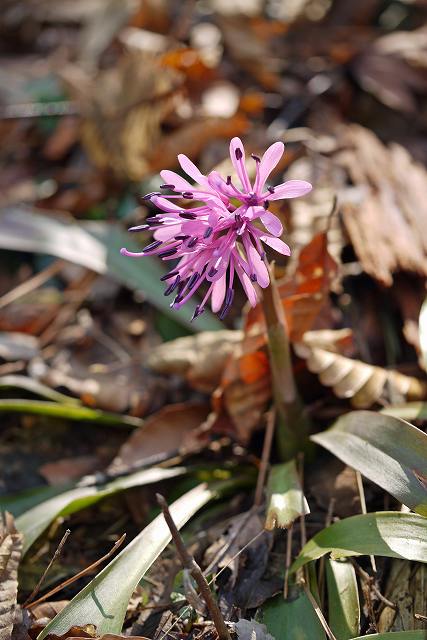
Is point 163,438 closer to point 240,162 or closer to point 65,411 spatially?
point 65,411

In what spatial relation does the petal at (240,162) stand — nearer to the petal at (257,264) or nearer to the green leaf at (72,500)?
the petal at (257,264)

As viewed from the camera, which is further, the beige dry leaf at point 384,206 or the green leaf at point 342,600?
the beige dry leaf at point 384,206

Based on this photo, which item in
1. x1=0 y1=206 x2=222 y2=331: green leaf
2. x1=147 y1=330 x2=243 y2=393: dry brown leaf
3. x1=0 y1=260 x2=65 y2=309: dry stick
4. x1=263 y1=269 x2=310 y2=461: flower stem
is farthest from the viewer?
x1=0 y1=260 x2=65 y2=309: dry stick

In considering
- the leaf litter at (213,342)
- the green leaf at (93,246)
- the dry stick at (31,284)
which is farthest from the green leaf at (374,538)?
the dry stick at (31,284)

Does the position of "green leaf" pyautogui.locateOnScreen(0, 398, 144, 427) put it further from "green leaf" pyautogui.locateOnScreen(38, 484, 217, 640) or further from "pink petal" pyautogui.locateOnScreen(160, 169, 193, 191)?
"pink petal" pyautogui.locateOnScreen(160, 169, 193, 191)

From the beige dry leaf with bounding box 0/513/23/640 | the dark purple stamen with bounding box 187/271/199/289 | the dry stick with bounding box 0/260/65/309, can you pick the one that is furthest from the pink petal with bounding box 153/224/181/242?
the dry stick with bounding box 0/260/65/309

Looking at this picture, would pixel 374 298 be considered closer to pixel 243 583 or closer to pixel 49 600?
pixel 243 583
